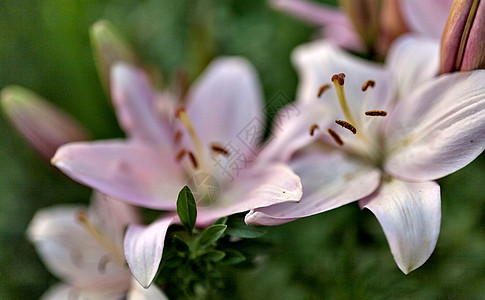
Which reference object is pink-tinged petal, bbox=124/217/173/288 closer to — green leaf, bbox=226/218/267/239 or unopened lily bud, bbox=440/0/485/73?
green leaf, bbox=226/218/267/239

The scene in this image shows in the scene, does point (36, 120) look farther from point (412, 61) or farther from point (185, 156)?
point (412, 61)

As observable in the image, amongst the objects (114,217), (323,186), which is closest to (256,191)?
(323,186)

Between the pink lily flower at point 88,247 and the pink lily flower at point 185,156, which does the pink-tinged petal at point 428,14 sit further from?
the pink lily flower at point 88,247

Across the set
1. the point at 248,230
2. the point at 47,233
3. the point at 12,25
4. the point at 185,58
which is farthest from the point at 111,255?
the point at 12,25

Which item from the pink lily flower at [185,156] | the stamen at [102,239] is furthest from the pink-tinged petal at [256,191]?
the stamen at [102,239]

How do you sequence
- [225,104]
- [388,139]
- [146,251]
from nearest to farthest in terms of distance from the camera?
[146,251] < [388,139] < [225,104]

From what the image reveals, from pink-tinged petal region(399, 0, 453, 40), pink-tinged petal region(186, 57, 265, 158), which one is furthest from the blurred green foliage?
pink-tinged petal region(399, 0, 453, 40)
